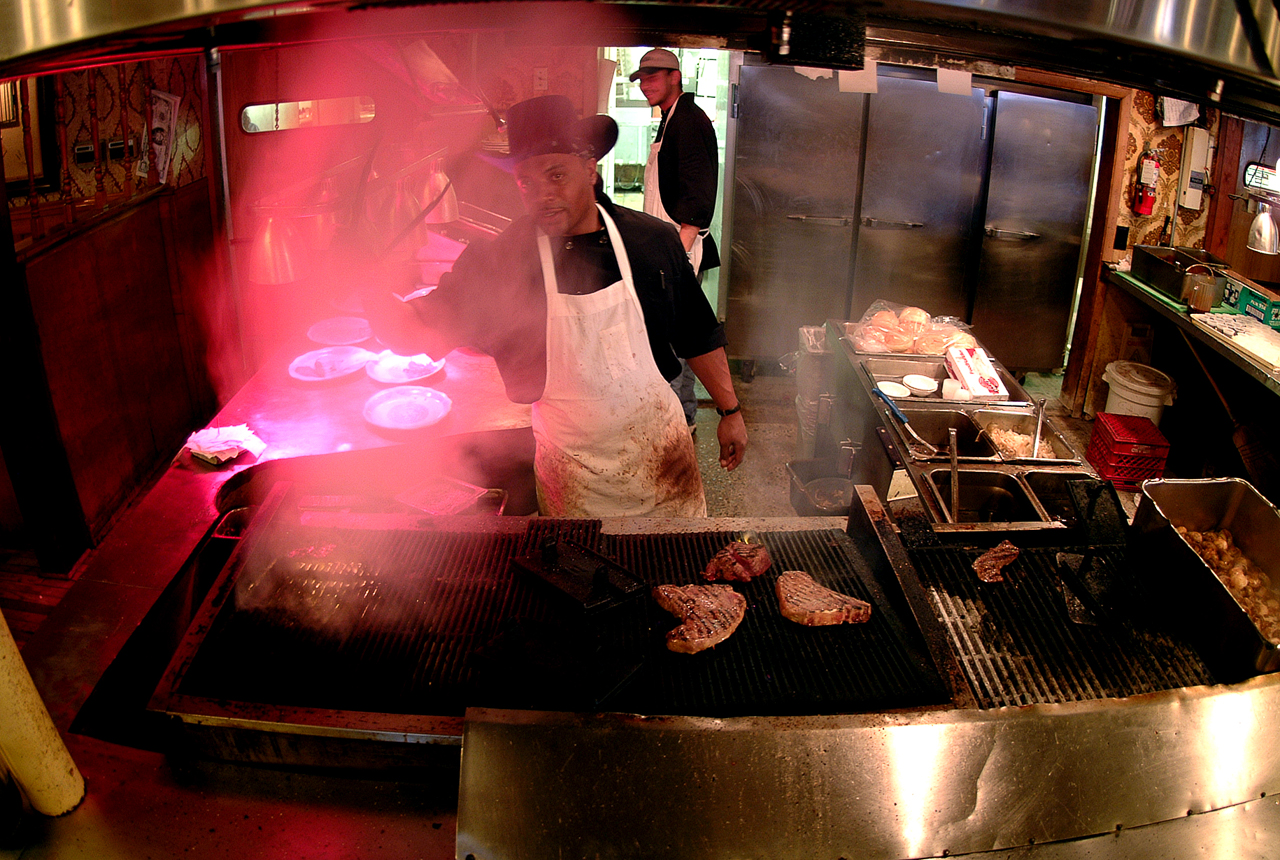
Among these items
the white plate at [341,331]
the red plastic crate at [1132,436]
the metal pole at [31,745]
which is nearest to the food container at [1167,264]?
the red plastic crate at [1132,436]

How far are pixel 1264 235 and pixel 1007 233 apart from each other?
6.52 feet

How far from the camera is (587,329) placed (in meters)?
3.07

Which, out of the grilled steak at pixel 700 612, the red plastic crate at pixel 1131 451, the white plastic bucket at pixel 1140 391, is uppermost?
the grilled steak at pixel 700 612

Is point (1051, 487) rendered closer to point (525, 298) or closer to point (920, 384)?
point (920, 384)

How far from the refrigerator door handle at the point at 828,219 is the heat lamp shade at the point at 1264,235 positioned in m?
2.90

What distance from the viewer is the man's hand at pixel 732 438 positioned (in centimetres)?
345

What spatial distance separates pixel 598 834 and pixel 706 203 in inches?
185

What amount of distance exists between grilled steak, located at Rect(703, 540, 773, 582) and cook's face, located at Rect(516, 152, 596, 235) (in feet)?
4.92

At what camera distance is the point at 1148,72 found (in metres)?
1.00

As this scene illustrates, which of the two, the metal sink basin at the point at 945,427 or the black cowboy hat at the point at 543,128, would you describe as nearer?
the black cowboy hat at the point at 543,128

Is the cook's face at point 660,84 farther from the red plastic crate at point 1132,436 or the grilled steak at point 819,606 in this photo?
the grilled steak at point 819,606

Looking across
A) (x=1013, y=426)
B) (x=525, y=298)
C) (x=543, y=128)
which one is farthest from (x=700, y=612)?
(x=1013, y=426)

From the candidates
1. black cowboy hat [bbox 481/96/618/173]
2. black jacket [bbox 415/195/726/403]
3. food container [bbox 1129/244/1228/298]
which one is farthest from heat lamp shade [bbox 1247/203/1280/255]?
black cowboy hat [bbox 481/96/618/173]

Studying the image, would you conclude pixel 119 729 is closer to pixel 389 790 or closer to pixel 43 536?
pixel 389 790
